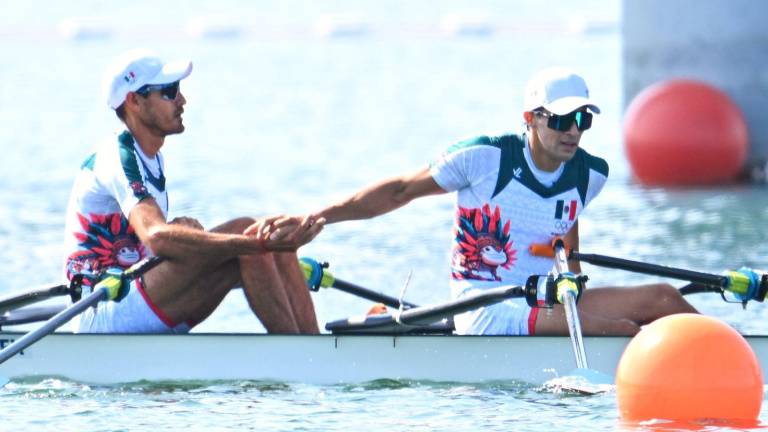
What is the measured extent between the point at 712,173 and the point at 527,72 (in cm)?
1779

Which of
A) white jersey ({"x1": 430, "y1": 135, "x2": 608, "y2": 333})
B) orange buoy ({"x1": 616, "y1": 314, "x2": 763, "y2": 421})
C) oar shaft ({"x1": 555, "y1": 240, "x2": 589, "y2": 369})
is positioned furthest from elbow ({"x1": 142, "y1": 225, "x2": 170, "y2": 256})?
orange buoy ({"x1": 616, "y1": 314, "x2": 763, "y2": 421})

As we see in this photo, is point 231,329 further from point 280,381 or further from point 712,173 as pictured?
point 712,173

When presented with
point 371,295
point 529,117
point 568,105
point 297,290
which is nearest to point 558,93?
point 568,105

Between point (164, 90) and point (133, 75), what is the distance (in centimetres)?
18

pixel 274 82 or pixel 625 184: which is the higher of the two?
pixel 274 82

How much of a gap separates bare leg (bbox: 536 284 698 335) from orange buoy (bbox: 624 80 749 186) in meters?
10.3

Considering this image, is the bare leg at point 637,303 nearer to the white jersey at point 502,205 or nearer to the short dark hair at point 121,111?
the white jersey at point 502,205

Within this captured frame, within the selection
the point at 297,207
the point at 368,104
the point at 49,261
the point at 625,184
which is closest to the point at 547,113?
the point at 49,261

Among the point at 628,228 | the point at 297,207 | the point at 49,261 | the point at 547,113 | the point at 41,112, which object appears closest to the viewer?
the point at 547,113

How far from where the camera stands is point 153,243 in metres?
8.80

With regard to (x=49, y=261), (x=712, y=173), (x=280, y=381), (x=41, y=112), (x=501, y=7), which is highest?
(x=501, y=7)

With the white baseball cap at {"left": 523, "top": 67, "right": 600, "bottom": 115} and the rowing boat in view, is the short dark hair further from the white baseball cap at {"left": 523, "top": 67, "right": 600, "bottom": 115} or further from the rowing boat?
the white baseball cap at {"left": 523, "top": 67, "right": 600, "bottom": 115}

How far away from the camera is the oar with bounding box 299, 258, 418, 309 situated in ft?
32.9

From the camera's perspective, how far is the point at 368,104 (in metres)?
30.9
